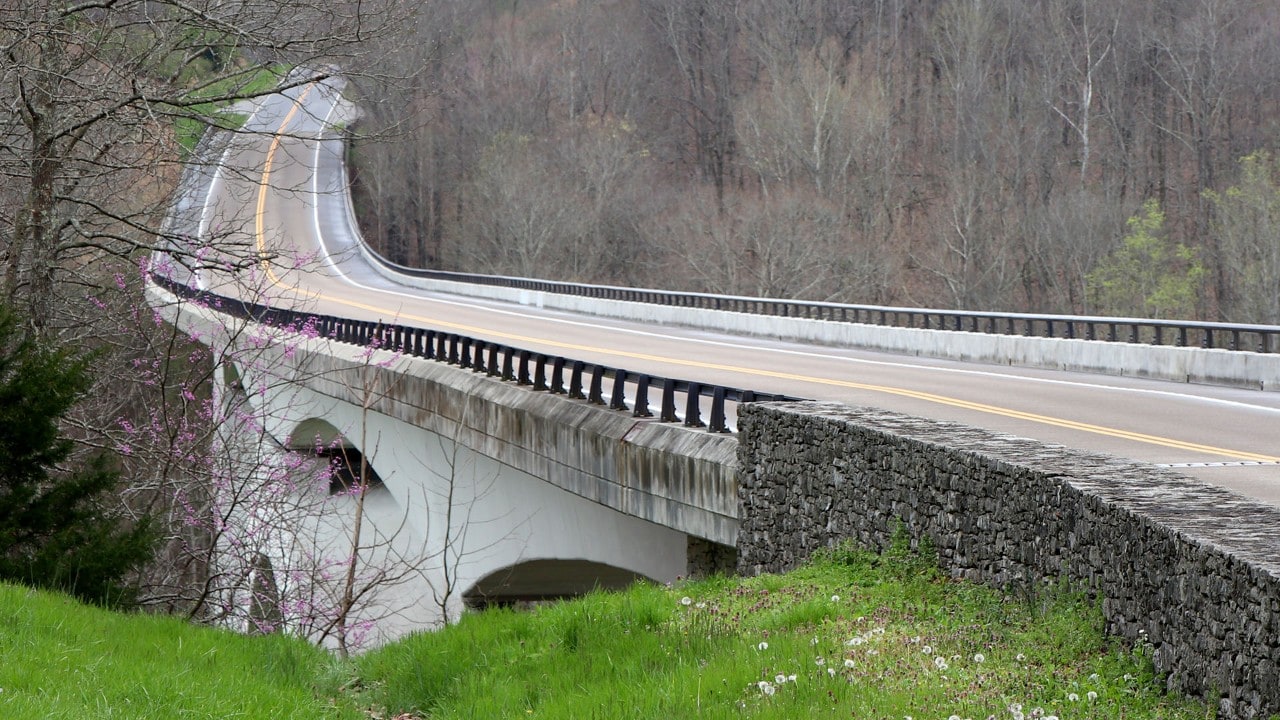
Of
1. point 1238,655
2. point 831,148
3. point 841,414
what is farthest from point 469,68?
point 1238,655

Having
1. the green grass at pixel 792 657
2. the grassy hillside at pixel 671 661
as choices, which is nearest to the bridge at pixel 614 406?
the green grass at pixel 792 657

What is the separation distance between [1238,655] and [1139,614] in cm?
94

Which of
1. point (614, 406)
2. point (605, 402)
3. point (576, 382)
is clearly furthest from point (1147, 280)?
point (614, 406)

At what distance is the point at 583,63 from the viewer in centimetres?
8481

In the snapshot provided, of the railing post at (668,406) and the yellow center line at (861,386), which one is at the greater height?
the railing post at (668,406)

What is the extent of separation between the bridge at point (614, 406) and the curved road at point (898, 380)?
2.8 inches

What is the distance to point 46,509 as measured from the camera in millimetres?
10047

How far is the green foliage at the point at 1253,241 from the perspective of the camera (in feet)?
155

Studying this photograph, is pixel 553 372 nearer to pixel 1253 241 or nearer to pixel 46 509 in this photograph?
pixel 46 509

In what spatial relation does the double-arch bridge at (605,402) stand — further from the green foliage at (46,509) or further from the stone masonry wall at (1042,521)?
the green foliage at (46,509)

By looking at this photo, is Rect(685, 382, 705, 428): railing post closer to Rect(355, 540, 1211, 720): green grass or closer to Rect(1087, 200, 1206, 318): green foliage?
Rect(355, 540, 1211, 720): green grass

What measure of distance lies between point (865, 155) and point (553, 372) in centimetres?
5088

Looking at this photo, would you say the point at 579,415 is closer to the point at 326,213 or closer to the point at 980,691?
the point at 980,691

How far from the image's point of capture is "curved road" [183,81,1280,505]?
1291 cm
